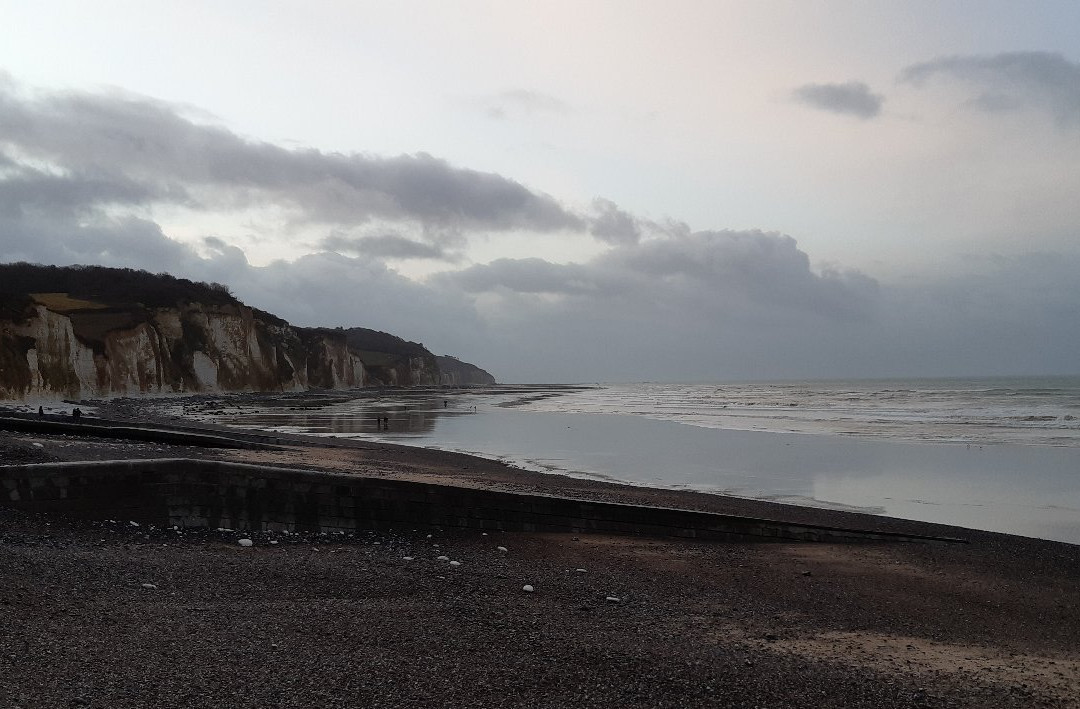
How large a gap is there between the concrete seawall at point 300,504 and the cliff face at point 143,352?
40.3m

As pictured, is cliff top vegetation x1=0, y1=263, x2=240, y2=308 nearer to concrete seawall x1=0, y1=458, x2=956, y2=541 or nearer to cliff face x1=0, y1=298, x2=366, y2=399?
cliff face x1=0, y1=298, x2=366, y2=399

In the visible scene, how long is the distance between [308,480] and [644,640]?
536 centimetres

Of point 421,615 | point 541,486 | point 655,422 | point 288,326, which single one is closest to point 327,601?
point 421,615

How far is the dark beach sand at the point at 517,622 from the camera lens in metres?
4.77

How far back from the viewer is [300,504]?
981 cm

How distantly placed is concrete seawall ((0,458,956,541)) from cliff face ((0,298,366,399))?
40335mm

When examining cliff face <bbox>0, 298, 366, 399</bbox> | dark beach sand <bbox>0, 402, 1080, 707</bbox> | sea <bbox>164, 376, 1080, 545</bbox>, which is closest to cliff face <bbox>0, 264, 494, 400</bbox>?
cliff face <bbox>0, 298, 366, 399</bbox>

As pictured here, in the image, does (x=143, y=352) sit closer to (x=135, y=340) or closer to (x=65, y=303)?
(x=135, y=340)

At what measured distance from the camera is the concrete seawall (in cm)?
890

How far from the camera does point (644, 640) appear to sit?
6.20m

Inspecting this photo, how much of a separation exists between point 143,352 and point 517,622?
62.7 metres

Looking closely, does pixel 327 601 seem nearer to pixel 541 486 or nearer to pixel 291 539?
Answer: pixel 291 539

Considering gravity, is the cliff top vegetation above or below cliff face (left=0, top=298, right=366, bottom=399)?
above

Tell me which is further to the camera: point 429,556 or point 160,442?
point 160,442
